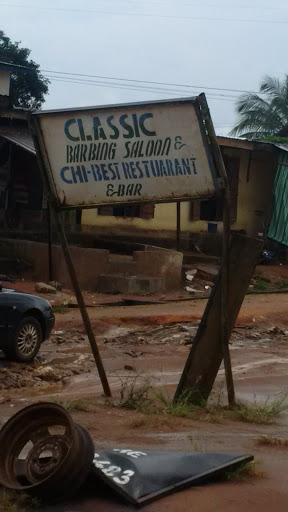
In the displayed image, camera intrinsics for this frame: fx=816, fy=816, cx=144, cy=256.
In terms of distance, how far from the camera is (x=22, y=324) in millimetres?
11711

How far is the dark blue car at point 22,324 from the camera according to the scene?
37.7 feet

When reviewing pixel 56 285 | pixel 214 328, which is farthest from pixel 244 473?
pixel 56 285

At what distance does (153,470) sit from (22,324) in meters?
7.05

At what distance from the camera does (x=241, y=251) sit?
772 centimetres

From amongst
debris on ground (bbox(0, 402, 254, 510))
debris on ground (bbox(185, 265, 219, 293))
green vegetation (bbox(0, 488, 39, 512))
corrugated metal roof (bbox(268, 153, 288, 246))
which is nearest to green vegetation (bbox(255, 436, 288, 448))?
debris on ground (bbox(0, 402, 254, 510))

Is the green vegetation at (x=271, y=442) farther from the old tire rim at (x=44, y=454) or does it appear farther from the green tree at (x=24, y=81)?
the green tree at (x=24, y=81)

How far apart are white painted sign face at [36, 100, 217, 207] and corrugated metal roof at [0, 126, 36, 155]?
1384 cm

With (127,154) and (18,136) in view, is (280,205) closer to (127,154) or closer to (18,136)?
(18,136)

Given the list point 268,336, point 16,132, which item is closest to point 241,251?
point 268,336

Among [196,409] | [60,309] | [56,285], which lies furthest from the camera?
[56,285]

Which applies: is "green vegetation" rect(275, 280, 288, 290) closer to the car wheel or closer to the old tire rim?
the car wheel

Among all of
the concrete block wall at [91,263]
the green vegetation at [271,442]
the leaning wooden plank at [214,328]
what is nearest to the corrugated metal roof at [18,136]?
the concrete block wall at [91,263]

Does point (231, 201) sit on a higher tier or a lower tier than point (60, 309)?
higher

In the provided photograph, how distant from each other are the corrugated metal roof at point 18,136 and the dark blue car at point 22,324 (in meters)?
9.91
